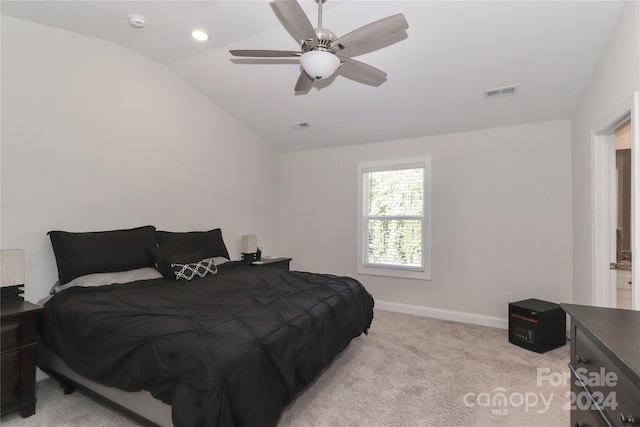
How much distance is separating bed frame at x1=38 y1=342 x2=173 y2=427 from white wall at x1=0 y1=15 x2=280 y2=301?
0.62 m

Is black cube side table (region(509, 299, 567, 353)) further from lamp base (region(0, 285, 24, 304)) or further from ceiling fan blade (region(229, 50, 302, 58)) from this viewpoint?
lamp base (region(0, 285, 24, 304))

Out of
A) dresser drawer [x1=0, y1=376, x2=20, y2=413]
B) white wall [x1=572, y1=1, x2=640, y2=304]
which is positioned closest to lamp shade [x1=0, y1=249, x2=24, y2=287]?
dresser drawer [x1=0, y1=376, x2=20, y2=413]

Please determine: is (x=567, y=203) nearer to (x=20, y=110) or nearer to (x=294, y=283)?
→ (x=294, y=283)

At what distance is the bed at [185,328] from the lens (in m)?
1.49

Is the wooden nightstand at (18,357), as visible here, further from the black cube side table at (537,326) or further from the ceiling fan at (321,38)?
the black cube side table at (537,326)

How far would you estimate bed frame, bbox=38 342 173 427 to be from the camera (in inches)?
67.8

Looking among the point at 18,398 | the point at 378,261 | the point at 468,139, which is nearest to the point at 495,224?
the point at 468,139

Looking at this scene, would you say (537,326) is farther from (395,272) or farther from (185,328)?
(185,328)

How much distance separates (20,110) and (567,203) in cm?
536

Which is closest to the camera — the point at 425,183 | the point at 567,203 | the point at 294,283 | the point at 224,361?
the point at 224,361

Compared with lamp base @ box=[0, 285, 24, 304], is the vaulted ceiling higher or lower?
higher

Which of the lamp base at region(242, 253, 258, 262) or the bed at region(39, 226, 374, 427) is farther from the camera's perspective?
the lamp base at region(242, 253, 258, 262)

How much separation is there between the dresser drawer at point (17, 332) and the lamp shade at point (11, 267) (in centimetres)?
37

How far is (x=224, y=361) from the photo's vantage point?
1.48 m
